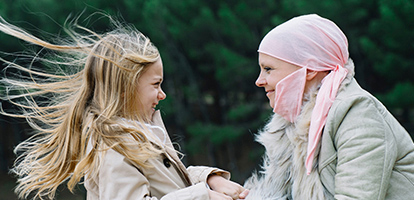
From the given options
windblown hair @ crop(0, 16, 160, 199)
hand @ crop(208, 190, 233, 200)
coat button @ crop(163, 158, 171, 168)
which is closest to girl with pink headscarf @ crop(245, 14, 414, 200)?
hand @ crop(208, 190, 233, 200)

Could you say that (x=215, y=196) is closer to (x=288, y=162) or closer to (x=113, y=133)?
(x=288, y=162)

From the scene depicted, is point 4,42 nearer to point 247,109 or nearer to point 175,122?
point 175,122

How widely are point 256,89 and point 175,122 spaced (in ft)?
6.87

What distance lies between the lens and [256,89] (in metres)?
10.5

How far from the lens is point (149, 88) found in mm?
2037

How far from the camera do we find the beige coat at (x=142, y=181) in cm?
176

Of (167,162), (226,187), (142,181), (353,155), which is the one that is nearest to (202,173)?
(226,187)

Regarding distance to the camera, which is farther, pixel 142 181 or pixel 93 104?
pixel 93 104

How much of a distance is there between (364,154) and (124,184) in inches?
34.8

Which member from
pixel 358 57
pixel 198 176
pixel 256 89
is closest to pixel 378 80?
pixel 358 57

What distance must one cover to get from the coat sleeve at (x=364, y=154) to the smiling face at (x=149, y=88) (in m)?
0.84

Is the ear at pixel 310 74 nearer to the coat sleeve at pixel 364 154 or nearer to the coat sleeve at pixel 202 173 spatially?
the coat sleeve at pixel 364 154

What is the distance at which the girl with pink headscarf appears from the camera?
5.06 ft

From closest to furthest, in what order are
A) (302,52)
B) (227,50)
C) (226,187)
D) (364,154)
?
(364,154) < (302,52) < (226,187) < (227,50)
